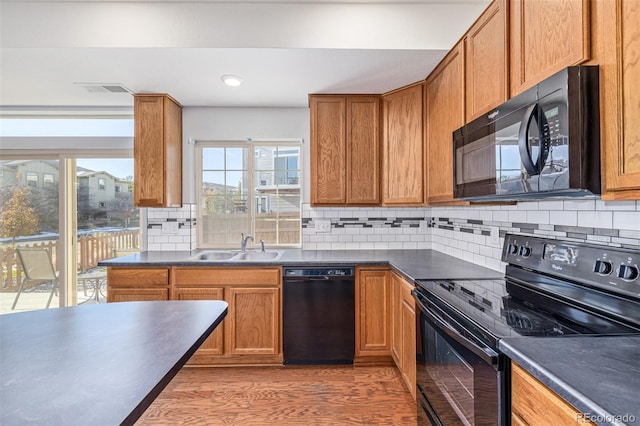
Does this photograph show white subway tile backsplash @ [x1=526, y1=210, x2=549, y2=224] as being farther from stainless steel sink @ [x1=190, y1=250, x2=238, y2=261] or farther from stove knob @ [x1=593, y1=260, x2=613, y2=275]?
stainless steel sink @ [x1=190, y1=250, x2=238, y2=261]

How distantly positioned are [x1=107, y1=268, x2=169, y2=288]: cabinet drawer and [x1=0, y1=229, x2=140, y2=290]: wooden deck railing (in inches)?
28.9

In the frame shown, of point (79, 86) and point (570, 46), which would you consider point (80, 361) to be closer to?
point (570, 46)

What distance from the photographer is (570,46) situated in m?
1.06

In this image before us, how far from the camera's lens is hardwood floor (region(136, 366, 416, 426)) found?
76.9 inches

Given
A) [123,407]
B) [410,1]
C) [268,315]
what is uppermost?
A: [410,1]

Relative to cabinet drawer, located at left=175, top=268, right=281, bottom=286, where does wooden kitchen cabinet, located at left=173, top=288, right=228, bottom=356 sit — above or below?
below

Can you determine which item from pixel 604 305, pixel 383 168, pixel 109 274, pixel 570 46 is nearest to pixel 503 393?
pixel 604 305

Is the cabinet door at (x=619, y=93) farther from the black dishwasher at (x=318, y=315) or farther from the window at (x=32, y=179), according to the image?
the window at (x=32, y=179)

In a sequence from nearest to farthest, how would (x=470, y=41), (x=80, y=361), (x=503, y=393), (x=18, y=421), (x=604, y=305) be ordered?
(x=18, y=421), (x=80, y=361), (x=503, y=393), (x=604, y=305), (x=470, y=41)

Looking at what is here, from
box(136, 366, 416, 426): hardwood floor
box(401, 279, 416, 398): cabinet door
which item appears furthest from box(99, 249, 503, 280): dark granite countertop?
box(136, 366, 416, 426): hardwood floor

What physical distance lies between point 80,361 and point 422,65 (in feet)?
8.05

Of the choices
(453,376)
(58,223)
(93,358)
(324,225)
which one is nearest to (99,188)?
(58,223)

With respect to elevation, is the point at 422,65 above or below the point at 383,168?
above

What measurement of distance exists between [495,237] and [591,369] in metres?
1.44
